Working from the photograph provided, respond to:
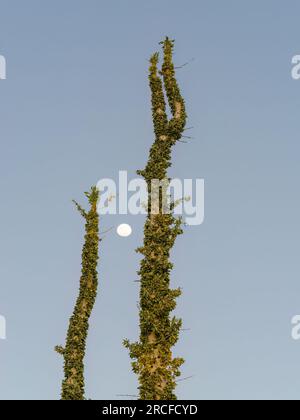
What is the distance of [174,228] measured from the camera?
36.7m

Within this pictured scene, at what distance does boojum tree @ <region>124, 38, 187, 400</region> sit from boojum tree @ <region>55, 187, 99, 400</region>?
3.59 m

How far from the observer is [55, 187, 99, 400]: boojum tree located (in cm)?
3497

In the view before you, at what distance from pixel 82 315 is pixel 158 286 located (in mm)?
5248

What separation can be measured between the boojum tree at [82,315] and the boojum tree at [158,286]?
3592 mm

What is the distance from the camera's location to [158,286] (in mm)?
34781

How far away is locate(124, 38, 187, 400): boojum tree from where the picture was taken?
32.6m

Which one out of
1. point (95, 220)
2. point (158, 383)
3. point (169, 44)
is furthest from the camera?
point (169, 44)

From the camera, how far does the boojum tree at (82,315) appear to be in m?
35.0

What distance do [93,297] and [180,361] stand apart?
7437 mm
